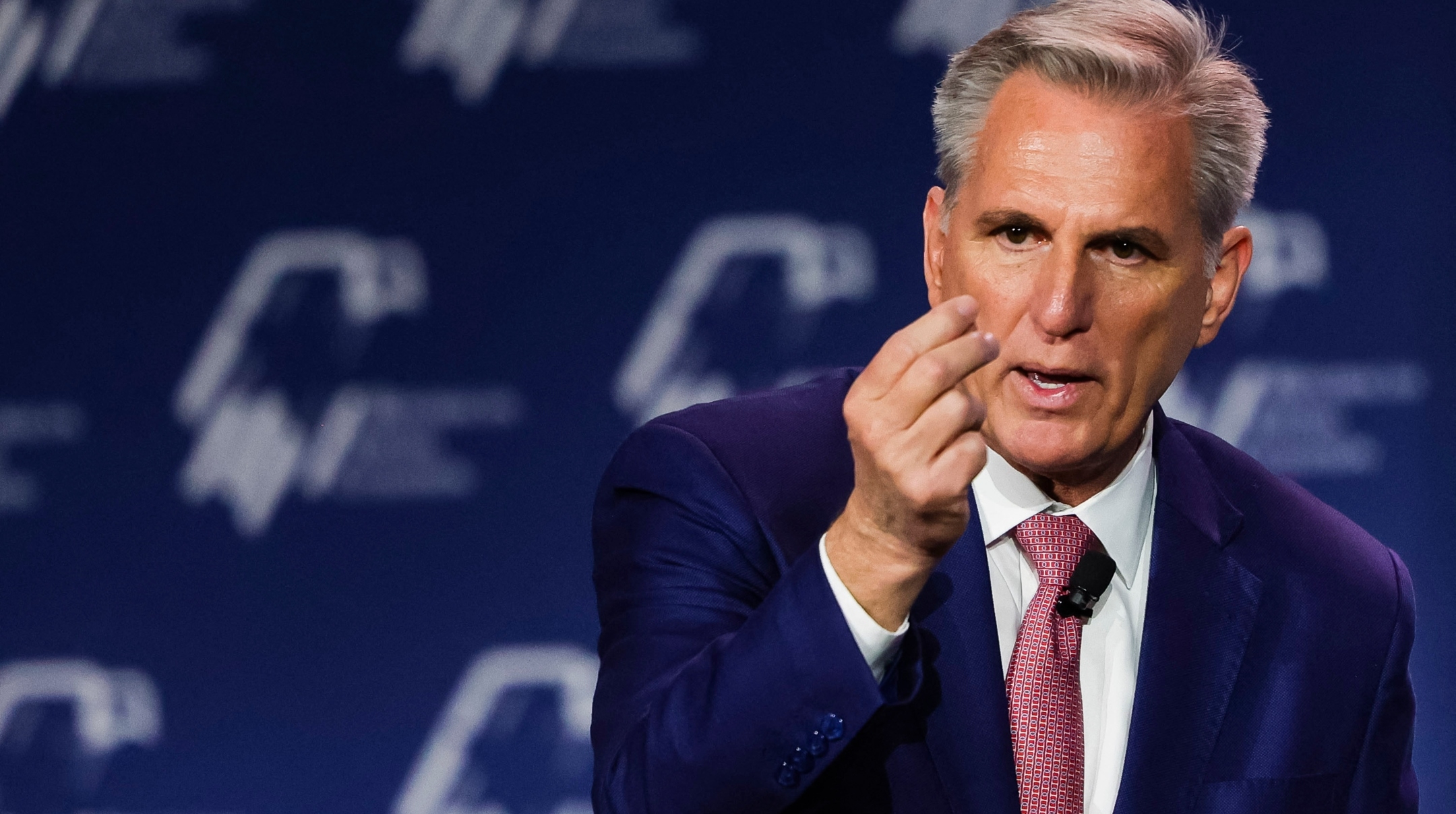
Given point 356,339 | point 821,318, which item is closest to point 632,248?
point 821,318

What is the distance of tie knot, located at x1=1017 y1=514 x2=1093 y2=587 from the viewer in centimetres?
143

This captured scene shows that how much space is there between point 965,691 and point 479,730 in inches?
55.5

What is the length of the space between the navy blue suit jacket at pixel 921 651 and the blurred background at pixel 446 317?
947 millimetres

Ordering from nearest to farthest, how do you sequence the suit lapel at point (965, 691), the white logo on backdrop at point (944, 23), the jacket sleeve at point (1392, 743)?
the suit lapel at point (965, 691)
the jacket sleeve at point (1392, 743)
the white logo on backdrop at point (944, 23)

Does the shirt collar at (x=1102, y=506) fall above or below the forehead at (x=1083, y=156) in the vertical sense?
below

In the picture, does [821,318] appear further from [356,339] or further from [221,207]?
[221,207]

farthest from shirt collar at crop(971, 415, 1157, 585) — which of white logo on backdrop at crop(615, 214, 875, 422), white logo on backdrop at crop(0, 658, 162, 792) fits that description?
white logo on backdrop at crop(0, 658, 162, 792)

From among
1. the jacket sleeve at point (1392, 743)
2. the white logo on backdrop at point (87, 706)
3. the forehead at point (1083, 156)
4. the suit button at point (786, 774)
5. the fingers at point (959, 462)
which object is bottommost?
the white logo on backdrop at point (87, 706)

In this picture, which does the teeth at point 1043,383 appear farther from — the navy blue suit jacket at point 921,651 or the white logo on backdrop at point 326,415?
the white logo on backdrop at point 326,415

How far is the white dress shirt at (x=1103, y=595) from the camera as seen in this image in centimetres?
141

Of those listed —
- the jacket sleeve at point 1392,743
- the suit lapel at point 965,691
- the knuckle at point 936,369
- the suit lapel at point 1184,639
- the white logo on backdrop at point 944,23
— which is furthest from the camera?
the white logo on backdrop at point 944,23

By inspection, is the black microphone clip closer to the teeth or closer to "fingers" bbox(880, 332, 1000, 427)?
the teeth

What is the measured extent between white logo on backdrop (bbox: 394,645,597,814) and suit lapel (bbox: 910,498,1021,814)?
4.19 ft

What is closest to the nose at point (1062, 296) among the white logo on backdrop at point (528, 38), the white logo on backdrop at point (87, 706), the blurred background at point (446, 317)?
the blurred background at point (446, 317)
